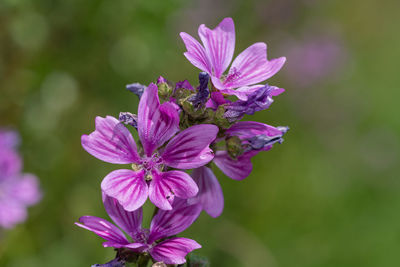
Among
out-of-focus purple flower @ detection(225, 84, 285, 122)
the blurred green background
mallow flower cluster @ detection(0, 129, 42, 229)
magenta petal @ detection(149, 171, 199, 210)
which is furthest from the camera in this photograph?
the blurred green background

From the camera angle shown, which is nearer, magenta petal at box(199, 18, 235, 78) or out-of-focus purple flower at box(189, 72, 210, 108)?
out-of-focus purple flower at box(189, 72, 210, 108)

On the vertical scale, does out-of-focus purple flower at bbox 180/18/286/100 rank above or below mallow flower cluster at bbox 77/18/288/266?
above

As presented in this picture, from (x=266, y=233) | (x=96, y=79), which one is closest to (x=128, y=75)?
(x=96, y=79)

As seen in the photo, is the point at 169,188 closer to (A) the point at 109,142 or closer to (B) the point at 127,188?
(B) the point at 127,188

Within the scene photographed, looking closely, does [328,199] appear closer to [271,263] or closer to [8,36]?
[271,263]

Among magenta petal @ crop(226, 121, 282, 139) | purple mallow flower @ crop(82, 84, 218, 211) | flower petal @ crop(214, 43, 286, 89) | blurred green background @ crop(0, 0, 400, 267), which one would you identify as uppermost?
flower petal @ crop(214, 43, 286, 89)

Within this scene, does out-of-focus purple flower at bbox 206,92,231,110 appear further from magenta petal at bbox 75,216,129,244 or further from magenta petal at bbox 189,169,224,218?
magenta petal at bbox 75,216,129,244

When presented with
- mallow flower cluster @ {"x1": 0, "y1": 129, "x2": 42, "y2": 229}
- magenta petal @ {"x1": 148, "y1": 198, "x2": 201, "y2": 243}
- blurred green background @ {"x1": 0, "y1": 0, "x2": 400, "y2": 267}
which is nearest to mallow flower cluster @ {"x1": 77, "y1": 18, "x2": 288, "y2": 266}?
magenta petal @ {"x1": 148, "y1": 198, "x2": 201, "y2": 243}
